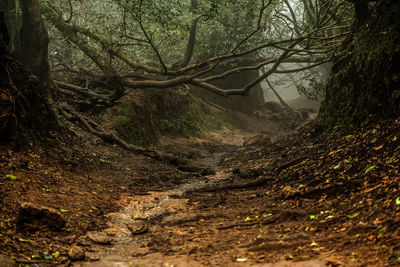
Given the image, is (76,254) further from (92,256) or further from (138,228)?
(138,228)

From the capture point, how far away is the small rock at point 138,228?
195 inches

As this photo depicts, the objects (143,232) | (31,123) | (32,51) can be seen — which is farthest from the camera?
(32,51)

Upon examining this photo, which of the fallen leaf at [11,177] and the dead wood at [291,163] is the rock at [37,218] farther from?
the dead wood at [291,163]

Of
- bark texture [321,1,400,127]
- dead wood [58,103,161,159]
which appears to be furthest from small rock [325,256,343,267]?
dead wood [58,103,161,159]

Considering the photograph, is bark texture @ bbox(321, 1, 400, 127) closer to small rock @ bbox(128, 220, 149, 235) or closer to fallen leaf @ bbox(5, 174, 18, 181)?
small rock @ bbox(128, 220, 149, 235)

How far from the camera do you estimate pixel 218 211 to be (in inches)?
224

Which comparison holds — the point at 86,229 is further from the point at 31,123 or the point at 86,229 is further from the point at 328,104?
the point at 328,104

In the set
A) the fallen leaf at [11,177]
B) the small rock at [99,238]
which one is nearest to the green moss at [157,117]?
the fallen leaf at [11,177]

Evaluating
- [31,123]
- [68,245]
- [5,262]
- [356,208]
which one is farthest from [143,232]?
[31,123]

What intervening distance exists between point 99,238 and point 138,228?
66 cm

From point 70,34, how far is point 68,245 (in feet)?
37.9

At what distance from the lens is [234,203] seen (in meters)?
6.09

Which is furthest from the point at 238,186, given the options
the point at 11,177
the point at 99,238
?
the point at 11,177

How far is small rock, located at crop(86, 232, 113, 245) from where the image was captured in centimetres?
443
